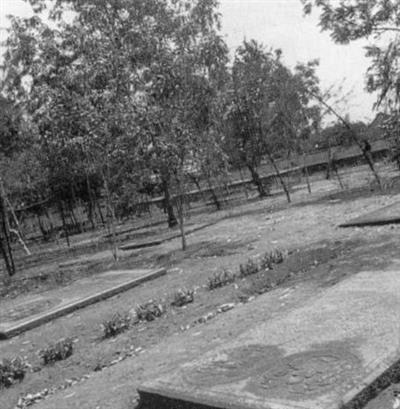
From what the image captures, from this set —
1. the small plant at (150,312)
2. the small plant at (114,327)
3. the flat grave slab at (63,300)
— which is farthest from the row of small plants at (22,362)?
the flat grave slab at (63,300)

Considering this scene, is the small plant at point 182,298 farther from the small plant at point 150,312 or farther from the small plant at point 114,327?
the small plant at point 114,327

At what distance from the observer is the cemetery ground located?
5.82m

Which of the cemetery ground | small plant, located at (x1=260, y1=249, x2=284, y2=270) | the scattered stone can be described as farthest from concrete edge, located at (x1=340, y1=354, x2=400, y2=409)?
small plant, located at (x1=260, y1=249, x2=284, y2=270)

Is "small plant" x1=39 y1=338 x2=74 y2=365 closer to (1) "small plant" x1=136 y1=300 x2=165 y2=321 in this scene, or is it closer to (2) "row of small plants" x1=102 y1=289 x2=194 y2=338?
(2) "row of small plants" x1=102 y1=289 x2=194 y2=338

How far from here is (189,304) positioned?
8195 mm

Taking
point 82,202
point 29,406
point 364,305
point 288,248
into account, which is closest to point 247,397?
point 364,305

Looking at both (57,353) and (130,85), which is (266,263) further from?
(130,85)

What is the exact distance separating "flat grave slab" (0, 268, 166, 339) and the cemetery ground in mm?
145

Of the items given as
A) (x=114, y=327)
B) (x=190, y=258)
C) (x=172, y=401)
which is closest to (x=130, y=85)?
(x=190, y=258)

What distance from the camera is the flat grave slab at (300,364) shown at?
12.1ft

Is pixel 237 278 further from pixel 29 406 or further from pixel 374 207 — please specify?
pixel 374 207

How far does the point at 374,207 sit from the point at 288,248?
3.64 metres

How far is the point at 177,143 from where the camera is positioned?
12.9m

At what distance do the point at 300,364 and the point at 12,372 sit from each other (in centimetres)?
372
